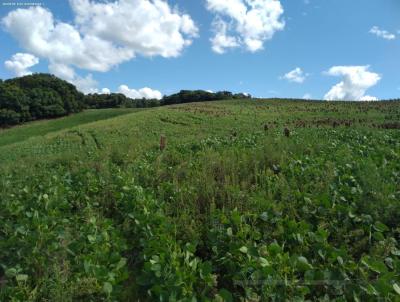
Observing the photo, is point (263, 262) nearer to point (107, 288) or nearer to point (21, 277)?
point (107, 288)

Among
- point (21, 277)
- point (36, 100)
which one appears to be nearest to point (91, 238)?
point (21, 277)

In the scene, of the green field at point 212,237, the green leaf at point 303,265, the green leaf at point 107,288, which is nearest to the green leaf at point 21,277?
the green field at point 212,237

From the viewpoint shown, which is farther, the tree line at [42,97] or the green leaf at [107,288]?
the tree line at [42,97]

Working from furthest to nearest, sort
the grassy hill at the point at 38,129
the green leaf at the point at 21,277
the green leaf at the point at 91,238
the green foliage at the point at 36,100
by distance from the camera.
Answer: the green foliage at the point at 36,100, the grassy hill at the point at 38,129, the green leaf at the point at 91,238, the green leaf at the point at 21,277

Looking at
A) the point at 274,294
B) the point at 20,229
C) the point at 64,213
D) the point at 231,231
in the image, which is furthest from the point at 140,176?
the point at 274,294

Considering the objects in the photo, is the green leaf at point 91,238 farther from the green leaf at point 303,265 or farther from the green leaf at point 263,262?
the green leaf at point 303,265

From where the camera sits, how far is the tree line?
5381 centimetres

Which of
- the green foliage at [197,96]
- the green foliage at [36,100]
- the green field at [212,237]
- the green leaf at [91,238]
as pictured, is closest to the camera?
the green field at [212,237]

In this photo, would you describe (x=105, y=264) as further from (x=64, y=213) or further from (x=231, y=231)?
(x=64, y=213)

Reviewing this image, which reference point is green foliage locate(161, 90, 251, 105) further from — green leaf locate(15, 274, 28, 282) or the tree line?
green leaf locate(15, 274, 28, 282)

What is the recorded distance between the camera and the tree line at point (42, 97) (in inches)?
2119

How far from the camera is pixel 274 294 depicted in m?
2.50

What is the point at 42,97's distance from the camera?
190 ft

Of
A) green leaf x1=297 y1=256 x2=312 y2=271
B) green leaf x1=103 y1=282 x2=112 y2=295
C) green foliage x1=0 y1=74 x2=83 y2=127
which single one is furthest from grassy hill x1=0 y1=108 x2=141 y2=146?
green leaf x1=297 y1=256 x2=312 y2=271
